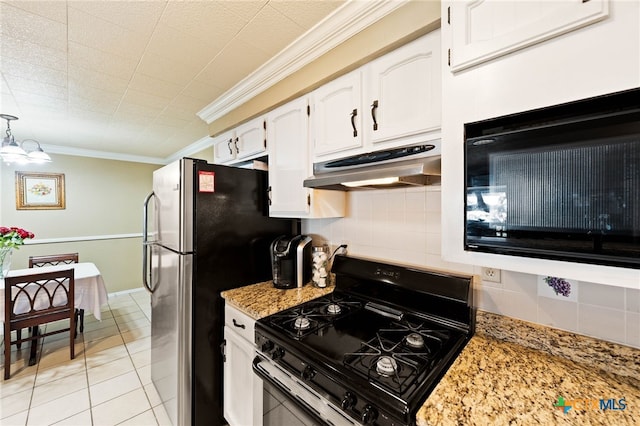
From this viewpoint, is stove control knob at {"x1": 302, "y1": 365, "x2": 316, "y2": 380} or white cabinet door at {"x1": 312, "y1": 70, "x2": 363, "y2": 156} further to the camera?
white cabinet door at {"x1": 312, "y1": 70, "x2": 363, "y2": 156}

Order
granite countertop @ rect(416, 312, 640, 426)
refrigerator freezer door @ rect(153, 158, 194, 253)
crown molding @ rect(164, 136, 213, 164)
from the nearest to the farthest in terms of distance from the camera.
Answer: granite countertop @ rect(416, 312, 640, 426)
refrigerator freezer door @ rect(153, 158, 194, 253)
crown molding @ rect(164, 136, 213, 164)

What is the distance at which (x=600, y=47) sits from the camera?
65 cm

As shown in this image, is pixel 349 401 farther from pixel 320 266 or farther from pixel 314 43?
pixel 314 43

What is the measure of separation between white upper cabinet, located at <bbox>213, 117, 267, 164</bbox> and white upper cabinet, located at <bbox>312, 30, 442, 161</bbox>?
61 cm

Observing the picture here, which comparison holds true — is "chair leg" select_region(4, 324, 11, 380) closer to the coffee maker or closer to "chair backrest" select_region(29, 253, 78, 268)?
"chair backrest" select_region(29, 253, 78, 268)

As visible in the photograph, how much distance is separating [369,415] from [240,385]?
96 cm

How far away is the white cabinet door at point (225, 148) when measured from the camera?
2.37 metres

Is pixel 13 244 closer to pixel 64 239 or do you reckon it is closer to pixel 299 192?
pixel 64 239

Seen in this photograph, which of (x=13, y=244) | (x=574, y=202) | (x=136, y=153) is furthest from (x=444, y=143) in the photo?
(x=136, y=153)

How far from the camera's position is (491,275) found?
1181mm

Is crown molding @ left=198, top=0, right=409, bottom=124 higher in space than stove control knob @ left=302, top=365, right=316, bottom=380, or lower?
higher

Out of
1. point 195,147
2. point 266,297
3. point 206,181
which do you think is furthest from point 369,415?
point 195,147

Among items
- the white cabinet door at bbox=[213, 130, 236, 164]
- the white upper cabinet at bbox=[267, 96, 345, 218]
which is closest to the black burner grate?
the white upper cabinet at bbox=[267, 96, 345, 218]

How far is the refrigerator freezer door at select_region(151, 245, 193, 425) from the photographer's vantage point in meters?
1.60
